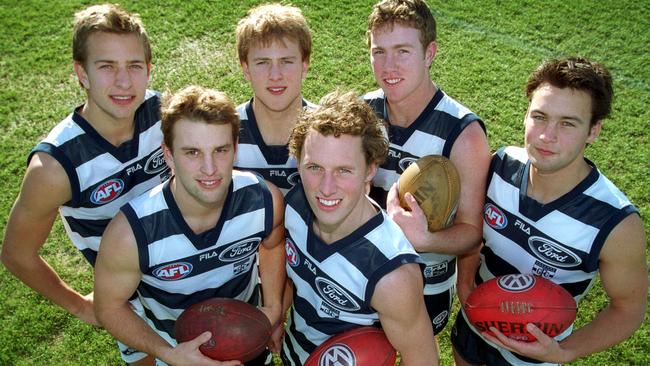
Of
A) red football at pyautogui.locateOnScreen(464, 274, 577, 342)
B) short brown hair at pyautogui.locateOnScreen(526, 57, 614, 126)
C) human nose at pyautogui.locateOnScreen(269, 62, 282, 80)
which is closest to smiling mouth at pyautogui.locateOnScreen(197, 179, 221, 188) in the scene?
human nose at pyautogui.locateOnScreen(269, 62, 282, 80)

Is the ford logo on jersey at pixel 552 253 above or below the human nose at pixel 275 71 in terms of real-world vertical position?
below

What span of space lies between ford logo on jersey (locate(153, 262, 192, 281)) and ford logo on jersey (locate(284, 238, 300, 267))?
1.66ft

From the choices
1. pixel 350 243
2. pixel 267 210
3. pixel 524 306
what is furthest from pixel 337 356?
pixel 524 306

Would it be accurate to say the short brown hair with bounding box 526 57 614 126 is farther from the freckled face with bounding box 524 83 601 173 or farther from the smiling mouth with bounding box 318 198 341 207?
the smiling mouth with bounding box 318 198 341 207

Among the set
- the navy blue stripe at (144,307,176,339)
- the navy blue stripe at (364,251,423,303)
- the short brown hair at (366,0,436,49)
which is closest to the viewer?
the navy blue stripe at (364,251,423,303)

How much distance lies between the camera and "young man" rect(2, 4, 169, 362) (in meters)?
3.08

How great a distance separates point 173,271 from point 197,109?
0.82m

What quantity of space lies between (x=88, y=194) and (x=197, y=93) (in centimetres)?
90

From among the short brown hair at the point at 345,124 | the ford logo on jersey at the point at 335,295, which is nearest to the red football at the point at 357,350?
the ford logo on jersey at the point at 335,295

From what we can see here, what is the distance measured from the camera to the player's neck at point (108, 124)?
3.29 meters

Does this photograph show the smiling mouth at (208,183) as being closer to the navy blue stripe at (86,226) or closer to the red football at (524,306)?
the navy blue stripe at (86,226)

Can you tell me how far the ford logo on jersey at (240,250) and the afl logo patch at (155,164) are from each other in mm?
828

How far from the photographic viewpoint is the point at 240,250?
120 inches

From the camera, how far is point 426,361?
2.64 metres
